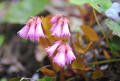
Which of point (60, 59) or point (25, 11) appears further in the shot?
point (25, 11)

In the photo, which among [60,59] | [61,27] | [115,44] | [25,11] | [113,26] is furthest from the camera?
[25,11]

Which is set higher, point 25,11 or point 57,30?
point 25,11

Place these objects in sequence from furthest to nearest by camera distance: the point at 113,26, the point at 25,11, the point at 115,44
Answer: the point at 25,11
the point at 115,44
the point at 113,26

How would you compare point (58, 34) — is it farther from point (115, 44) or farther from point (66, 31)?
point (115, 44)

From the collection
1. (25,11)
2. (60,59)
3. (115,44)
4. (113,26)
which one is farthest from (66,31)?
(25,11)

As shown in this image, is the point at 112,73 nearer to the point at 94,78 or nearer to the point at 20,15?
the point at 94,78

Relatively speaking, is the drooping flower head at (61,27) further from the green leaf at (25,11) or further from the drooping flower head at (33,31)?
the green leaf at (25,11)

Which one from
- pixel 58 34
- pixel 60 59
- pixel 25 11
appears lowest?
pixel 60 59

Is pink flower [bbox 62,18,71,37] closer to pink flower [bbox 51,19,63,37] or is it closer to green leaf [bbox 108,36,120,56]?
pink flower [bbox 51,19,63,37]
